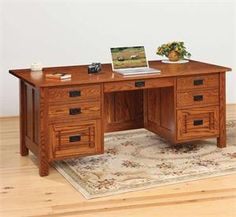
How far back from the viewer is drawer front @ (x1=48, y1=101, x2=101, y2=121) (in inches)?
157

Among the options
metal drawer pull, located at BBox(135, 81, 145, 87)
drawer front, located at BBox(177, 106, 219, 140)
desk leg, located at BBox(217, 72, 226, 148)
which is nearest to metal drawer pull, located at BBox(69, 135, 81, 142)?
metal drawer pull, located at BBox(135, 81, 145, 87)

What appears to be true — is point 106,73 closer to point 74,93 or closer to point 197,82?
point 74,93

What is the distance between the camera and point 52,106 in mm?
3986

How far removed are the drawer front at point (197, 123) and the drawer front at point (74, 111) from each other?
678 millimetres

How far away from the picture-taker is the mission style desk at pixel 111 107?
402 cm

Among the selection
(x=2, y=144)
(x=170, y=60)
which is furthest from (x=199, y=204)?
(x=2, y=144)

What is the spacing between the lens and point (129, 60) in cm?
445

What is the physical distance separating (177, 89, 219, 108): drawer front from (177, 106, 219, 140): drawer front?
0.05 meters

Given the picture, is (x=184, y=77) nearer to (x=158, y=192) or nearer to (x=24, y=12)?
(x=158, y=192)

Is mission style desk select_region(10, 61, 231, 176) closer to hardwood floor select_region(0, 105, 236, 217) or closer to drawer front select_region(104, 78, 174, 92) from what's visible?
drawer front select_region(104, 78, 174, 92)

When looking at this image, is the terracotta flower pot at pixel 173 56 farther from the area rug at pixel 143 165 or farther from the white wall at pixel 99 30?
the white wall at pixel 99 30

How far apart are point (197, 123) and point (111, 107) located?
2.48 feet

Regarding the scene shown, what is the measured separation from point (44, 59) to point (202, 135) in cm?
211

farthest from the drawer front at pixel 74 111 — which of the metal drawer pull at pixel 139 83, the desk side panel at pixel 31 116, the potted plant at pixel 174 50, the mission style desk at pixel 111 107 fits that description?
the potted plant at pixel 174 50
